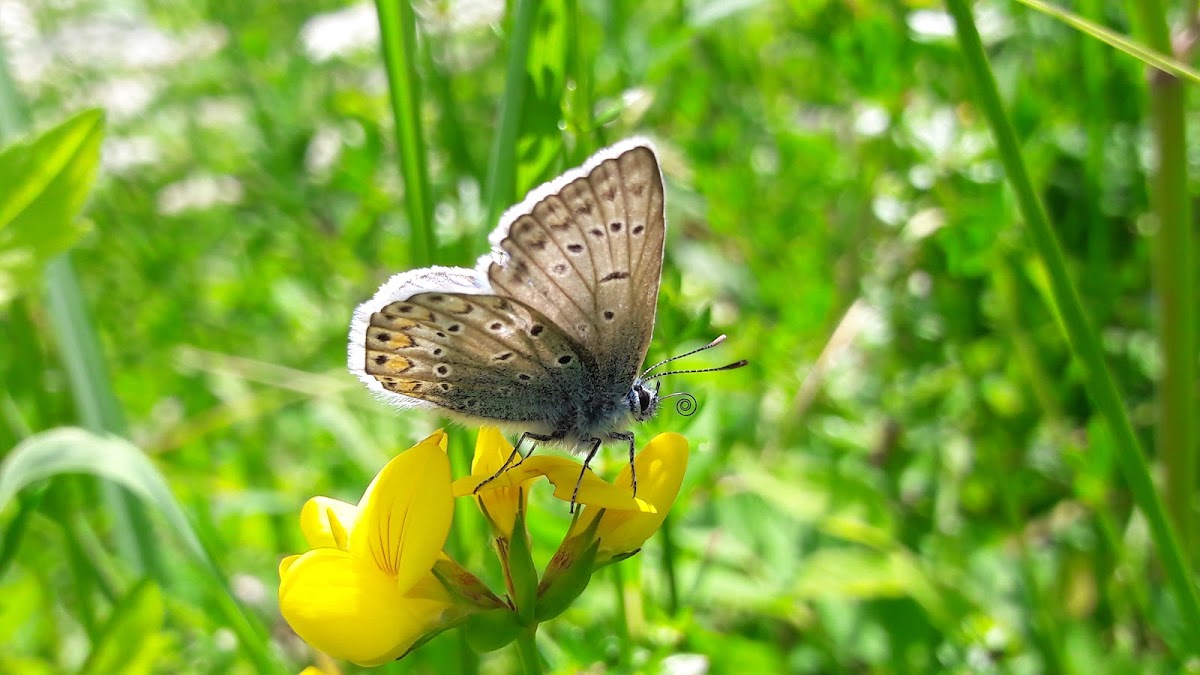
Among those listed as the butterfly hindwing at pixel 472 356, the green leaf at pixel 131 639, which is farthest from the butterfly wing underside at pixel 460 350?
the green leaf at pixel 131 639

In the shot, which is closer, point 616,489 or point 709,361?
point 616,489

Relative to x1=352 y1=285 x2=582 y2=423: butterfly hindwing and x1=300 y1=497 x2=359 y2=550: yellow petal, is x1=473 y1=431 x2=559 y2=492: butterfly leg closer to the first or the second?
x1=352 y1=285 x2=582 y2=423: butterfly hindwing

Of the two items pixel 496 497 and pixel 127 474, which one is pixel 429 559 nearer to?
pixel 496 497

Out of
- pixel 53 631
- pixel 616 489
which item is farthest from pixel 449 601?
pixel 53 631

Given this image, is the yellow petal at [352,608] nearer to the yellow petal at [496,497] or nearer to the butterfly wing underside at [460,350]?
the yellow petal at [496,497]

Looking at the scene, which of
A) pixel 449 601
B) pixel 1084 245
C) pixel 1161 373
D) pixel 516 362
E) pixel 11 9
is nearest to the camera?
pixel 449 601

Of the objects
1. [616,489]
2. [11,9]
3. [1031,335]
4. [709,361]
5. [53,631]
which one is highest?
[11,9]

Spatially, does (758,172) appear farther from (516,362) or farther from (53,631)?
(53,631)
